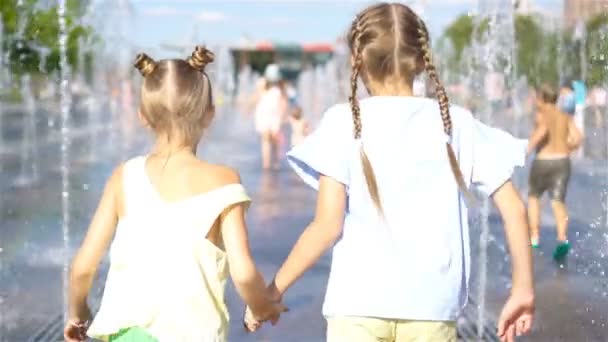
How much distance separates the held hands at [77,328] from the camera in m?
2.92

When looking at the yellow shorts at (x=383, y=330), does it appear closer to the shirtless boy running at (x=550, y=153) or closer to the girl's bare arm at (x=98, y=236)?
A: the girl's bare arm at (x=98, y=236)

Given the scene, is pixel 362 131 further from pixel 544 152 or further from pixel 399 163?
pixel 544 152

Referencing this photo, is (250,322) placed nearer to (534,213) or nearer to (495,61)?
(534,213)

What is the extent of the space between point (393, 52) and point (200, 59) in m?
0.45

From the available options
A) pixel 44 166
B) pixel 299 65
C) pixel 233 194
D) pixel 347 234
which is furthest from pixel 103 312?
pixel 299 65

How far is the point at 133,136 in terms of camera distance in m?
21.5

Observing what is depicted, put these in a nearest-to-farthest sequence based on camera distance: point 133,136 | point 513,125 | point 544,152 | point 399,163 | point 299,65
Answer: point 399,163 → point 544,152 → point 513,125 → point 133,136 → point 299,65

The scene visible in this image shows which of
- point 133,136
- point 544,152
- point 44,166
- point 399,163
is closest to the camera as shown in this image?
point 399,163

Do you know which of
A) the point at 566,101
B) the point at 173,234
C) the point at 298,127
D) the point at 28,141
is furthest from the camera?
the point at 28,141

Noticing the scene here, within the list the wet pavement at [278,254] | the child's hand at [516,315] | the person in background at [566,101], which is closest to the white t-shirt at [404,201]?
the child's hand at [516,315]

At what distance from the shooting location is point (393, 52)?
9.13ft

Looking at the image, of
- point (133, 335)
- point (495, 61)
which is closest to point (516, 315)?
point (133, 335)

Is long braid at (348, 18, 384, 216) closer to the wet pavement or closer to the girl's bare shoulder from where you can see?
the girl's bare shoulder

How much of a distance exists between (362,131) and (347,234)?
9.1 inches
